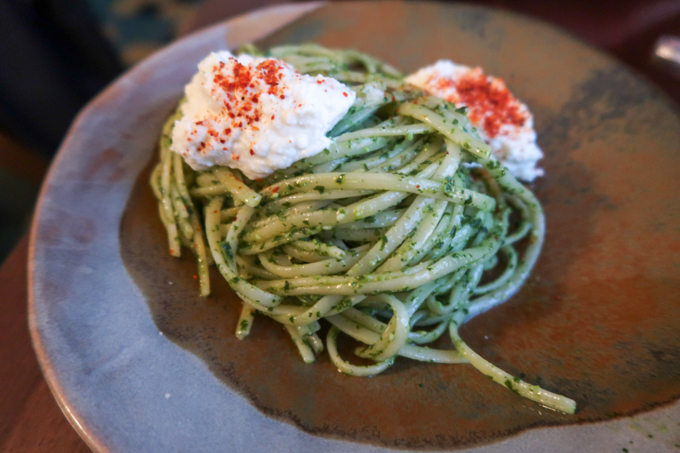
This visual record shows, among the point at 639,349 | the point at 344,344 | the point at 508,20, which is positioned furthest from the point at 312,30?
the point at 639,349

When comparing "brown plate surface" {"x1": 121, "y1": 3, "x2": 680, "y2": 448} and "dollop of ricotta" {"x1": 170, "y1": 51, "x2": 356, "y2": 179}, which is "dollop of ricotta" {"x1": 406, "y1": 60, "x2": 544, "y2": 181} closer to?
"brown plate surface" {"x1": 121, "y1": 3, "x2": 680, "y2": 448}

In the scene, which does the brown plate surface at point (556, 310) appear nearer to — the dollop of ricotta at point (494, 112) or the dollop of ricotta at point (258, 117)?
the dollop of ricotta at point (494, 112)

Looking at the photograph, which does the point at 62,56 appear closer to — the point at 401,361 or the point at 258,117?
the point at 258,117

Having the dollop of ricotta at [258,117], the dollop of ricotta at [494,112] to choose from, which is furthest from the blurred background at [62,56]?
the dollop of ricotta at [258,117]

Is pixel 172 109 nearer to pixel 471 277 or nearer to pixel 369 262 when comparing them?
pixel 369 262

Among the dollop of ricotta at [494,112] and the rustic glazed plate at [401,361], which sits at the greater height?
the dollop of ricotta at [494,112]
